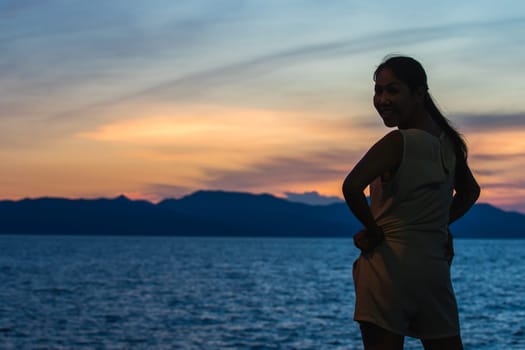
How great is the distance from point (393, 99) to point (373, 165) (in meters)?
0.39

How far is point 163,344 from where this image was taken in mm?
30234

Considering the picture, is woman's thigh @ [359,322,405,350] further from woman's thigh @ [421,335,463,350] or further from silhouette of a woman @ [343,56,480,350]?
woman's thigh @ [421,335,463,350]

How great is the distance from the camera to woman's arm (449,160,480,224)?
3824mm

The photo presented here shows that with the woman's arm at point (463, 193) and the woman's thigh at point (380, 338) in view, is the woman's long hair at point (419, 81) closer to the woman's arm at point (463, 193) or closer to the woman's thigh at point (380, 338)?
the woman's arm at point (463, 193)

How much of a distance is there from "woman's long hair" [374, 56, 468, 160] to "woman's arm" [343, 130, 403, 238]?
298 mm

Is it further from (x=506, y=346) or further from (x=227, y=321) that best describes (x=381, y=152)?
(x=227, y=321)

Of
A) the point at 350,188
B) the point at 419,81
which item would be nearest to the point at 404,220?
the point at 350,188

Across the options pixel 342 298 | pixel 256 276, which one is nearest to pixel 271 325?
pixel 342 298

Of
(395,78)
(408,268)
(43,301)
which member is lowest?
(43,301)

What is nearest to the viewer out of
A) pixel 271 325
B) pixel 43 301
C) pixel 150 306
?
pixel 271 325

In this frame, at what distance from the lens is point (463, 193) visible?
392cm

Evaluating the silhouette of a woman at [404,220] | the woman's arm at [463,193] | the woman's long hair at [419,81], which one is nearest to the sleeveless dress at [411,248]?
the silhouette of a woman at [404,220]

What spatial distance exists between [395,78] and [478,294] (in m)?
58.4

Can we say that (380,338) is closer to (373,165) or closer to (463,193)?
(373,165)
